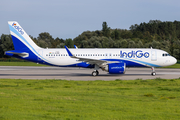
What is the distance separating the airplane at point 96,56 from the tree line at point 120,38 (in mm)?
45763

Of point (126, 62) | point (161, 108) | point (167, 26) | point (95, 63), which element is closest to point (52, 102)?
point (161, 108)

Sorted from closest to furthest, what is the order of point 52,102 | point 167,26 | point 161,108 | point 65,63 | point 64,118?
point 64,118, point 161,108, point 52,102, point 65,63, point 167,26

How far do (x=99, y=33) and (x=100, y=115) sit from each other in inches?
5363

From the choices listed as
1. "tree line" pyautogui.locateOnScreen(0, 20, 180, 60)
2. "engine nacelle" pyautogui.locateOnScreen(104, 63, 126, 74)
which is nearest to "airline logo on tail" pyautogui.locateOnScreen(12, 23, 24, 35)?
"engine nacelle" pyautogui.locateOnScreen(104, 63, 126, 74)

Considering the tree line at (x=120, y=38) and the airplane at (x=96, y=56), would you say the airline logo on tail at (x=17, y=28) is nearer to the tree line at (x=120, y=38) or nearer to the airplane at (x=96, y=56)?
the airplane at (x=96, y=56)

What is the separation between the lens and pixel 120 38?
120 m

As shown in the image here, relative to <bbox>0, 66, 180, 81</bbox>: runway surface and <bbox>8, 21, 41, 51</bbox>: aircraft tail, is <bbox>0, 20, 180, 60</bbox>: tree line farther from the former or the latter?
<bbox>8, 21, 41, 51</bbox>: aircraft tail

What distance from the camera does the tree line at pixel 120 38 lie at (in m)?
91.4

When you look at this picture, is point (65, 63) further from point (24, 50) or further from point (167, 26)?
point (167, 26)

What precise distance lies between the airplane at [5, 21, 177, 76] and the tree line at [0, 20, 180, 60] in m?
45.8

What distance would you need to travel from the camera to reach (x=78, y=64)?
32125 mm

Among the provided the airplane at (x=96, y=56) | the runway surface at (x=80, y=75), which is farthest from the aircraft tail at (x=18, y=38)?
the runway surface at (x=80, y=75)

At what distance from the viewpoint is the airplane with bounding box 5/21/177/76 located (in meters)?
30.9

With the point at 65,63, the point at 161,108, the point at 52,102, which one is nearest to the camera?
the point at 161,108
